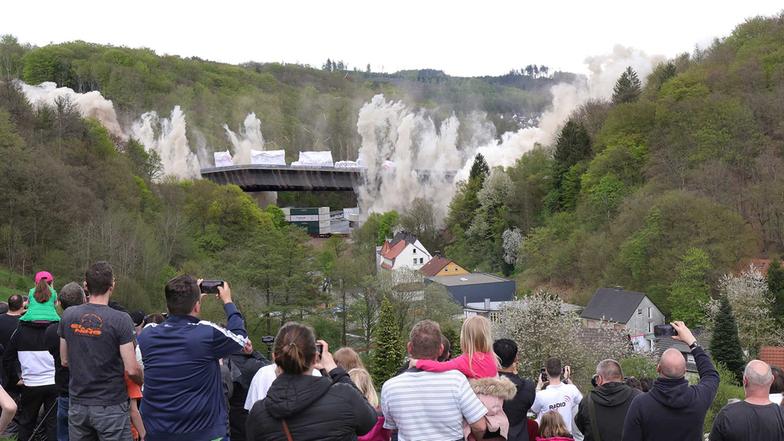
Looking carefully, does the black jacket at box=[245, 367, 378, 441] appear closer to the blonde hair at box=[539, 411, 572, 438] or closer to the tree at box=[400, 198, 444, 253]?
the blonde hair at box=[539, 411, 572, 438]

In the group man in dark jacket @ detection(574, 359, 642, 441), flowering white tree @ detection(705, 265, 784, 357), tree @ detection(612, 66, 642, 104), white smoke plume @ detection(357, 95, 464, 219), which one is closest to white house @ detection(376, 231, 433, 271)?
white smoke plume @ detection(357, 95, 464, 219)

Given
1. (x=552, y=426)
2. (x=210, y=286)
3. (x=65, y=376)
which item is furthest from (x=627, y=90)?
(x=210, y=286)

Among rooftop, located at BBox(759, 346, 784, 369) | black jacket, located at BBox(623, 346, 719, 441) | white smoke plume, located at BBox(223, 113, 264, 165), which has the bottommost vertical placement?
rooftop, located at BBox(759, 346, 784, 369)

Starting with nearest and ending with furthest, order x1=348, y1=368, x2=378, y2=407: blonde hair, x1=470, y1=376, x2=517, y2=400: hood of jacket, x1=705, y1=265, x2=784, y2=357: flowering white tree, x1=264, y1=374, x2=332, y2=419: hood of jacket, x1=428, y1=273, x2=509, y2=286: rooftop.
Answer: x1=264, y1=374, x2=332, y2=419: hood of jacket
x1=470, y1=376, x2=517, y2=400: hood of jacket
x1=348, y1=368, x2=378, y2=407: blonde hair
x1=705, y1=265, x2=784, y2=357: flowering white tree
x1=428, y1=273, x2=509, y2=286: rooftop

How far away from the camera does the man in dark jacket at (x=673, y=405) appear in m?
5.47

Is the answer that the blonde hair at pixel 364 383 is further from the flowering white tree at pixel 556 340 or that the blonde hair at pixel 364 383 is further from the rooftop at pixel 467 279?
the rooftop at pixel 467 279

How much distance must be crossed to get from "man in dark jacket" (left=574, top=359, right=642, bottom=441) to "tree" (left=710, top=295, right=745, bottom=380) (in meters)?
28.0

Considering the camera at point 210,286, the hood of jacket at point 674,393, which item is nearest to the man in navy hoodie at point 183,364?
the camera at point 210,286

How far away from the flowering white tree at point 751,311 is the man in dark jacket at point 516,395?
31.0 m

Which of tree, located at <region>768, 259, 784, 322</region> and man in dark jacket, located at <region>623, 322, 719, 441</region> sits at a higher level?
man in dark jacket, located at <region>623, 322, 719, 441</region>

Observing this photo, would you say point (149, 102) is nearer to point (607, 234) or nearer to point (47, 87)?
point (47, 87)

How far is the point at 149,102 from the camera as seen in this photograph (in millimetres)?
106062

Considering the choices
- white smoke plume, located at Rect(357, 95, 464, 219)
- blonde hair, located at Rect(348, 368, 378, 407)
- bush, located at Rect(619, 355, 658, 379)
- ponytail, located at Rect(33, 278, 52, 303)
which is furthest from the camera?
white smoke plume, located at Rect(357, 95, 464, 219)

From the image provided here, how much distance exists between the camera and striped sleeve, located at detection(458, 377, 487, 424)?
16.5 feet
